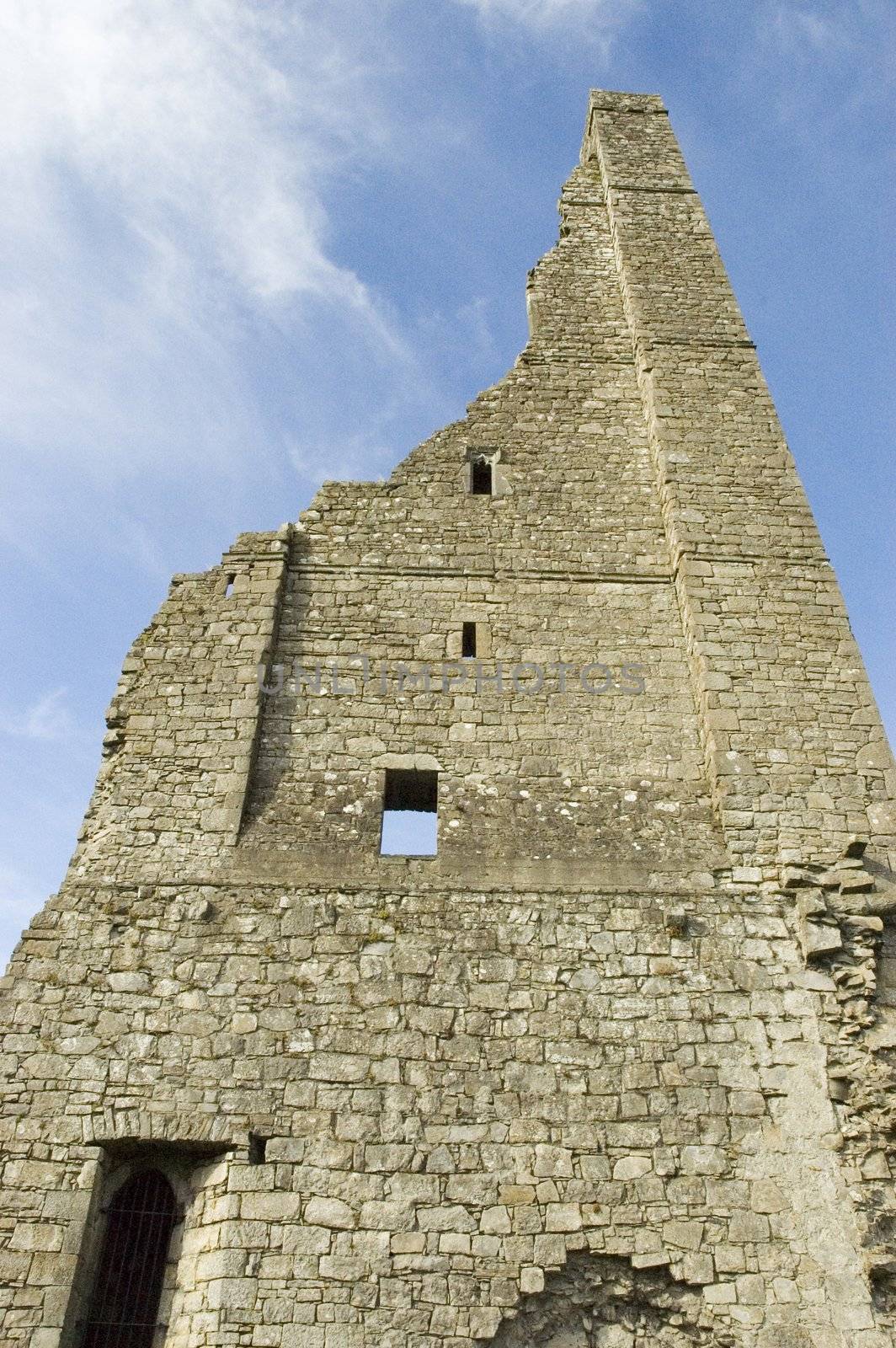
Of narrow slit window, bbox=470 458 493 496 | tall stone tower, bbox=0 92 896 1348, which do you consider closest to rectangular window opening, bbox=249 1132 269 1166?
tall stone tower, bbox=0 92 896 1348

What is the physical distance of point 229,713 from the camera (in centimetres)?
781

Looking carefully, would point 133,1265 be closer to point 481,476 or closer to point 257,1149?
point 257,1149

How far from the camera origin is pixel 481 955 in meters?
6.51

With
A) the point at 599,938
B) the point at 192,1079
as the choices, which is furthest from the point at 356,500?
the point at 192,1079

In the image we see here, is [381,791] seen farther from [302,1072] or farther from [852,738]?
[852,738]

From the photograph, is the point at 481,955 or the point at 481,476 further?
the point at 481,476

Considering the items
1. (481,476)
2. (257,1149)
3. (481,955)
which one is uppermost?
(481,476)

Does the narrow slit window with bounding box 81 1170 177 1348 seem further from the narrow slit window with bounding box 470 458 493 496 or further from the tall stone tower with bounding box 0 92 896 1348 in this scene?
the narrow slit window with bounding box 470 458 493 496

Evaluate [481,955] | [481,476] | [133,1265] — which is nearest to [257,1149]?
[133,1265]

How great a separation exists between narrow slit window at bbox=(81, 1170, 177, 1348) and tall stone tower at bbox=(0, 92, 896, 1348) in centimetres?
2

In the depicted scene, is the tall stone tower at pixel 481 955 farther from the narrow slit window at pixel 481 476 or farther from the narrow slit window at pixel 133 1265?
the narrow slit window at pixel 481 476

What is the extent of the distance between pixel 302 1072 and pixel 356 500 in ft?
18.0

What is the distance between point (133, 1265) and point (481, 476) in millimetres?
7344

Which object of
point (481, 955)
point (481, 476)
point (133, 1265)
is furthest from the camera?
point (481, 476)
